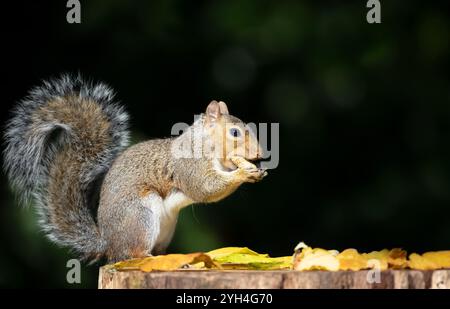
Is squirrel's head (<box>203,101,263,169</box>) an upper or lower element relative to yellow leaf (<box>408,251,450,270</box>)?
upper

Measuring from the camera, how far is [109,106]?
3.24 m

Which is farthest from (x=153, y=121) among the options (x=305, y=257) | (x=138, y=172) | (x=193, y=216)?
(x=305, y=257)

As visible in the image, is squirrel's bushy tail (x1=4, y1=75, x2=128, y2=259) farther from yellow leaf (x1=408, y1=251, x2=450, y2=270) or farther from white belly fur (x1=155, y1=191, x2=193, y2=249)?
yellow leaf (x1=408, y1=251, x2=450, y2=270)

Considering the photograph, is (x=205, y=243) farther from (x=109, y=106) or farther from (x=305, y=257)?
(x=305, y=257)

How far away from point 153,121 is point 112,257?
1.31 metres

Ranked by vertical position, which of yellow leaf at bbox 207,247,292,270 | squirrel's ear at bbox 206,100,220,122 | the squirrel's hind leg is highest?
squirrel's ear at bbox 206,100,220,122

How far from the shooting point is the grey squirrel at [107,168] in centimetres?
289

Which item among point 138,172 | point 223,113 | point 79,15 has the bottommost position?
point 138,172

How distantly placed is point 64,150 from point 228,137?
65 cm

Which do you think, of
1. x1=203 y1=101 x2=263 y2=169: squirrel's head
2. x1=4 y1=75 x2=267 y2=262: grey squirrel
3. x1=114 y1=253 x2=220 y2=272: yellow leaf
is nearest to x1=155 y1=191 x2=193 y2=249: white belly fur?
x1=4 y1=75 x2=267 y2=262: grey squirrel

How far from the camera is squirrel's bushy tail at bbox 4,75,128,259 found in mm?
3117

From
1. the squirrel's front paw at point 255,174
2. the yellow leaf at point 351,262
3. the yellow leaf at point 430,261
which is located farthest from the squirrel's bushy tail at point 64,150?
the yellow leaf at point 430,261

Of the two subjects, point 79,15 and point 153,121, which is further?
point 153,121

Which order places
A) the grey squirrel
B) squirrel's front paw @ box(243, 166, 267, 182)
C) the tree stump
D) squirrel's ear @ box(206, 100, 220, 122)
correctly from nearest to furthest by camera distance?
the tree stump
squirrel's front paw @ box(243, 166, 267, 182)
the grey squirrel
squirrel's ear @ box(206, 100, 220, 122)
